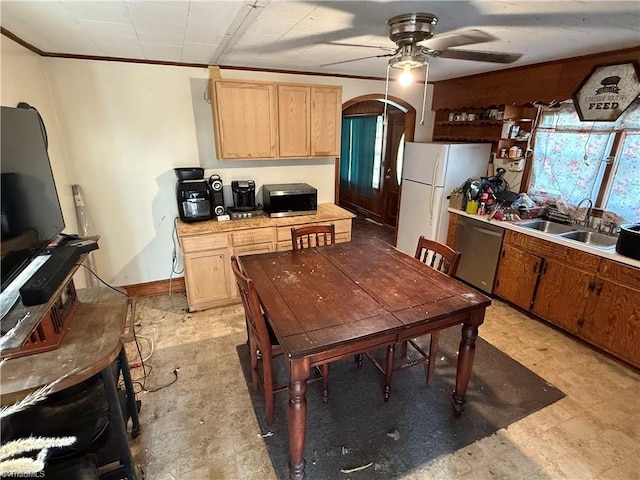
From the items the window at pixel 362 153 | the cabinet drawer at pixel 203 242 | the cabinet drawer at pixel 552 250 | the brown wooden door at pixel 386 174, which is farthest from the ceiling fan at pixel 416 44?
the window at pixel 362 153

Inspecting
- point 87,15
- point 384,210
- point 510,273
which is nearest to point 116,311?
point 87,15

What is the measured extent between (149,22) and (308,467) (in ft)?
8.76

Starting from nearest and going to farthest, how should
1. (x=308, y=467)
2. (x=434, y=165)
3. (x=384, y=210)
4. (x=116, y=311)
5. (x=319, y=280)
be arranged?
(x=116, y=311), (x=308, y=467), (x=319, y=280), (x=434, y=165), (x=384, y=210)

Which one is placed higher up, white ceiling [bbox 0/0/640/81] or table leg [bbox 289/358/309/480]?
white ceiling [bbox 0/0/640/81]

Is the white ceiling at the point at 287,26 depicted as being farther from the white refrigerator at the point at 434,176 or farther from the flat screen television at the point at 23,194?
the white refrigerator at the point at 434,176

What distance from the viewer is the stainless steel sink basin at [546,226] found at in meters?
3.23

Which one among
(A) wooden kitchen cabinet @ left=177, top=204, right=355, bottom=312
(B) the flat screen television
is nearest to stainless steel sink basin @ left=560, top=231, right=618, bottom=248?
(A) wooden kitchen cabinet @ left=177, top=204, right=355, bottom=312

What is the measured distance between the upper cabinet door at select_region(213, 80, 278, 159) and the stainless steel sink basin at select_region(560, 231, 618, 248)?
9.66ft

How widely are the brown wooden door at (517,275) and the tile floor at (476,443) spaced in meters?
0.40

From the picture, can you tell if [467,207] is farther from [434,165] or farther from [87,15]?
[87,15]

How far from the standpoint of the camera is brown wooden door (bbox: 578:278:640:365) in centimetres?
242

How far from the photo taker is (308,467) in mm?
1775

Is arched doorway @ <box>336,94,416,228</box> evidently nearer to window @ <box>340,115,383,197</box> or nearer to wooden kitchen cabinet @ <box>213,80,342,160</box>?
window @ <box>340,115,383,197</box>

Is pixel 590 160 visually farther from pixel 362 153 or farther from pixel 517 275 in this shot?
pixel 362 153
